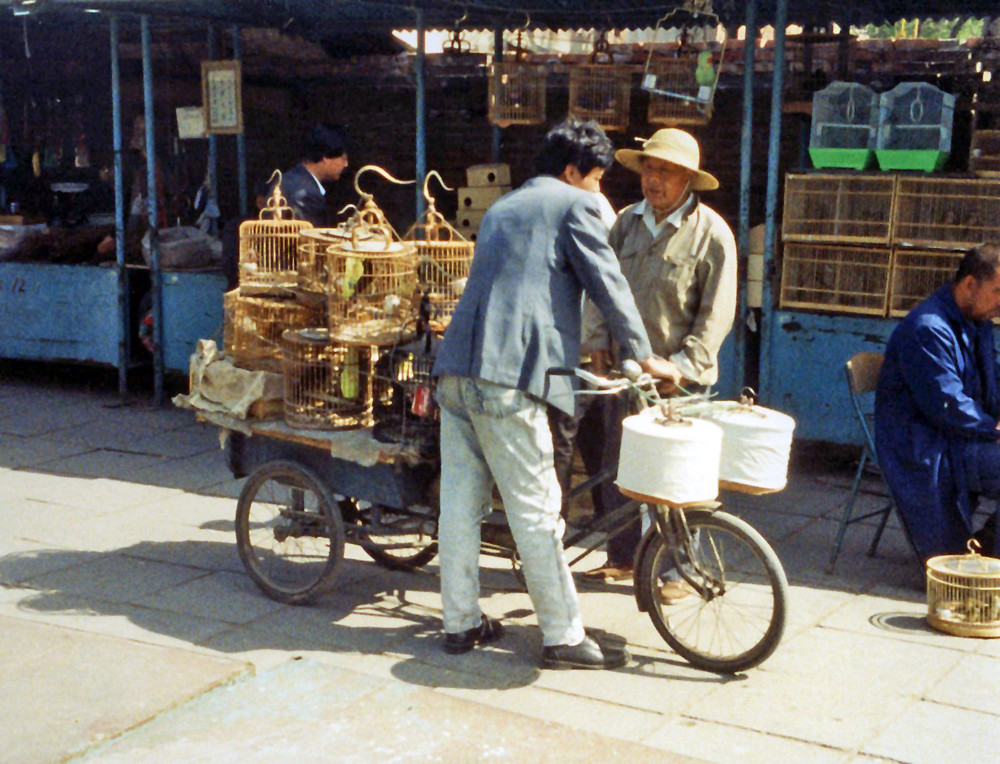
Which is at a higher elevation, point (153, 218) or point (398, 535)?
point (153, 218)

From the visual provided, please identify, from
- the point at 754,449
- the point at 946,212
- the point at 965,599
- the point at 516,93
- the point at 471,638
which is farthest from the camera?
the point at 516,93

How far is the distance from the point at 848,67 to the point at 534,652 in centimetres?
537

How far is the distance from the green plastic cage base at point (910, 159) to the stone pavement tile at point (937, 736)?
3803 millimetres

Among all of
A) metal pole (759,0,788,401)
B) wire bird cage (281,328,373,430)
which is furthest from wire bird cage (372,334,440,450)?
metal pole (759,0,788,401)

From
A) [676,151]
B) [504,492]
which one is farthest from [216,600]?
[676,151]

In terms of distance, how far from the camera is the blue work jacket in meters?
5.62

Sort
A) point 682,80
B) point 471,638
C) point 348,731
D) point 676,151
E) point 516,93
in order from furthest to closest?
1. point 516,93
2. point 682,80
3. point 676,151
4. point 471,638
5. point 348,731

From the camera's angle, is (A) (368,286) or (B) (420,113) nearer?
(A) (368,286)

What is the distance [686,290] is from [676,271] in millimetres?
96

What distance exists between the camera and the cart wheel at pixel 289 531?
5.49m

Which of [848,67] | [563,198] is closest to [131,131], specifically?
[848,67]

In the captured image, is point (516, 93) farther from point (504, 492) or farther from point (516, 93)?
point (504, 492)

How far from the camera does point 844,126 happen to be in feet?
25.1

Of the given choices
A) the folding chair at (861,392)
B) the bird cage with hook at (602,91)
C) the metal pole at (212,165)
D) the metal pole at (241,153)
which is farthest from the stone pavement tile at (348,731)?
the metal pole at (212,165)
